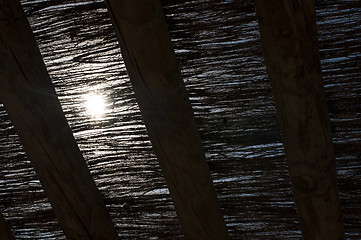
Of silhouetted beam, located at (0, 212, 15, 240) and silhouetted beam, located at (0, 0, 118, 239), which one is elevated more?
silhouetted beam, located at (0, 0, 118, 239)

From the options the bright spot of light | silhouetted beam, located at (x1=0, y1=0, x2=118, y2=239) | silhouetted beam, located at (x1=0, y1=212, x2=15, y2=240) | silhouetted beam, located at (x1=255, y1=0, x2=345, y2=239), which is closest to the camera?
silhouetted beam, located at (x1=255, y1=0, x2=345, y2=239)

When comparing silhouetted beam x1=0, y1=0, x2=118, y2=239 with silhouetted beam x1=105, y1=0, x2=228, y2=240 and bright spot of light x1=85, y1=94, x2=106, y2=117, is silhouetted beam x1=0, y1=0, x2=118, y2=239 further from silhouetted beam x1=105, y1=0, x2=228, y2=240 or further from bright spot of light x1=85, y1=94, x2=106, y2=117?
silhouetted beam x1=105, y1=0, x2=228, y2=240

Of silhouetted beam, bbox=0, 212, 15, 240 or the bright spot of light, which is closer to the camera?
the bright spot of light

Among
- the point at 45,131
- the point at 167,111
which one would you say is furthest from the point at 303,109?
the point at 45,131

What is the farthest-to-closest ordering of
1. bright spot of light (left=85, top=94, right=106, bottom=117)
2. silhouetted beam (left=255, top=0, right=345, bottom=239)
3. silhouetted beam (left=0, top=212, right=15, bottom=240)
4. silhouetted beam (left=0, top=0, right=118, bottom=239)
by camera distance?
1. silhouetted beam (left=0, top=212, right=15, bottom=240)
2. bright spot of light (left=85, top=94, right=106, bottom=117)
3. silhouetted beam (left=0, top=0, right=118, bottom=239)
4. silhouetted beam (left=255, top=0, right=345, bottom=239)

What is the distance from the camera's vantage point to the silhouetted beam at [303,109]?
65.0 inches

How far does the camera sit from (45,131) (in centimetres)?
203

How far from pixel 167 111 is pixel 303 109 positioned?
53cm

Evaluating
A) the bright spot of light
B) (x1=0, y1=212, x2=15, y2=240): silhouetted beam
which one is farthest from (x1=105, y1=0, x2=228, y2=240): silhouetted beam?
(x1=0, y1=212, x2=15, y2=240): silhouetted beam

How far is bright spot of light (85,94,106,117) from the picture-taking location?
216cm

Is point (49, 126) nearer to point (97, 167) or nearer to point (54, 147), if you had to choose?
point (54, 147)

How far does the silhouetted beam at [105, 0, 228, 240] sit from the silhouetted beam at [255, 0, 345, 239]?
0.36 meters

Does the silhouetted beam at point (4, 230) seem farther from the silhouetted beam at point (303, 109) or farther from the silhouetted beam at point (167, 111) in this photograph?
the silhouetted beam at point (303, 109)

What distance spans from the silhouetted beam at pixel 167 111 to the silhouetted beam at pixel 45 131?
0.39 metres
